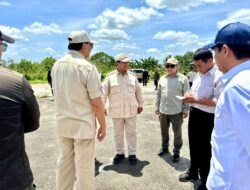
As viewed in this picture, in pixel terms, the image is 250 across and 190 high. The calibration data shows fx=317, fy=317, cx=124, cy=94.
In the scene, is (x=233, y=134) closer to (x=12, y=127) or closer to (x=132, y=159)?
(x=12, y=127)

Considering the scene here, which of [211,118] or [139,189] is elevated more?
[211,118]

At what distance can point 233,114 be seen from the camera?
1.70 m

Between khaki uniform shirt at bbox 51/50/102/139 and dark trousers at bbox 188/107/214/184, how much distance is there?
1623mm

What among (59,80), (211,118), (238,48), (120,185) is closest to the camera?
(238,48)

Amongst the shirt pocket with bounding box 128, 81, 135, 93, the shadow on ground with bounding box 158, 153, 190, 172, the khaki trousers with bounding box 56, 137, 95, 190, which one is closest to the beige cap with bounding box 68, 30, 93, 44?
the khaki trousers with bounding box 56, 137, 95, 190

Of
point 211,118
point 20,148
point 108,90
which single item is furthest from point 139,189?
point 20,148

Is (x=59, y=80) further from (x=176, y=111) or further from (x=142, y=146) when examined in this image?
Answer: (x=142, y=146)

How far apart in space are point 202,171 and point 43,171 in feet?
8.80

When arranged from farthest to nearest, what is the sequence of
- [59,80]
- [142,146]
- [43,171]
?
[142,146] < [43,171] < [59,80]

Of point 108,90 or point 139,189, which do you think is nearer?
point 139,189

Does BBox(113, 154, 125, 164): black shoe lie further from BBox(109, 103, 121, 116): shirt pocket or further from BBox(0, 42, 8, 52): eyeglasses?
BBox(0, 42, 8, 52): eyeglasses

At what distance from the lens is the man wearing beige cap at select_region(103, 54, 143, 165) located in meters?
5.75

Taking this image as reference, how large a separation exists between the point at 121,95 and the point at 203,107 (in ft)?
5.65

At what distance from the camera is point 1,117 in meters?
2.07
